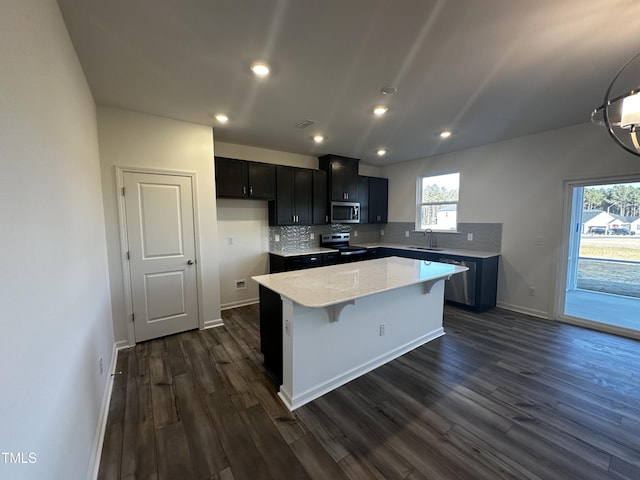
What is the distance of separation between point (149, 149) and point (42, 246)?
225 centimetres

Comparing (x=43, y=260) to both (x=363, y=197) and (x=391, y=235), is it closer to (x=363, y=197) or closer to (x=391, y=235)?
(x=363, y=197)

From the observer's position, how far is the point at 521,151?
3842 mm

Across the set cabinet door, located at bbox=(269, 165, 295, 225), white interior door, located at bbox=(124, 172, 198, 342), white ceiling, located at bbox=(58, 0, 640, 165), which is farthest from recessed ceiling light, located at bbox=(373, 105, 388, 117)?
white interior door, located at bbox=(124, 172, 198, 342)

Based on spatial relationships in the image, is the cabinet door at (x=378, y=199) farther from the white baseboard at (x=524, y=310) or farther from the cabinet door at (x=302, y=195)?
the white baseboard at (x=524, y=310)

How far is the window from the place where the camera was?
475 cm

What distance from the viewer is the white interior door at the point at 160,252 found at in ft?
9.68

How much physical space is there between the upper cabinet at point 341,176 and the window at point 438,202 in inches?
51.4

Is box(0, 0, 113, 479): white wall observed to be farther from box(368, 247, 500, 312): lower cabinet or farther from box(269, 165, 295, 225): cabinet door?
box(368, 247, 500, 312): lower cabinet

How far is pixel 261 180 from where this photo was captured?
412 cm

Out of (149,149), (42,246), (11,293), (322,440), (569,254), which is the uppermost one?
(149,149)

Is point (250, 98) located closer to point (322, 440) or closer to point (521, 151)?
point (322, 440)

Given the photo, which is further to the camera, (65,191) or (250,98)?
(250,98)

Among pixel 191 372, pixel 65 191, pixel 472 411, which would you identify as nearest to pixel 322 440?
pixel 472 411

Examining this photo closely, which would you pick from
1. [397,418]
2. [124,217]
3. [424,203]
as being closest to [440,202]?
[424,203]
